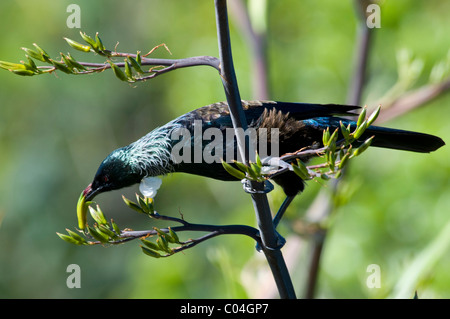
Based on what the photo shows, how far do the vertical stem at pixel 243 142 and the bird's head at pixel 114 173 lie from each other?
0.60 metres

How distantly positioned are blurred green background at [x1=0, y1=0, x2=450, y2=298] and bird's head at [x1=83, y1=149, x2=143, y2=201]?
561mm

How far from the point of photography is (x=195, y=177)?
6258mm

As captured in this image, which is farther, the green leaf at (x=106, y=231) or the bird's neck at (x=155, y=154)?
the bird's neck at (x=155, y=154)

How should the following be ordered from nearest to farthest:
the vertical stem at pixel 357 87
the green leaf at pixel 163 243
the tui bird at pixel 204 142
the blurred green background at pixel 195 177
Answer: the green leaf at pixel 163 243 < the tui bird at pixel 204 142 < the vertical stem at pixel 357 87 < the blurred green background at pixel 195 177

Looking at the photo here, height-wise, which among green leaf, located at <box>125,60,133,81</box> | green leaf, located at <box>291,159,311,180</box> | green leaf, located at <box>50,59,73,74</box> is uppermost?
green leaf, located at <box>50,59,73,74</box>

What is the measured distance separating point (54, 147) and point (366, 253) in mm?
4772

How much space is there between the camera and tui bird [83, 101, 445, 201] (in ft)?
5.54

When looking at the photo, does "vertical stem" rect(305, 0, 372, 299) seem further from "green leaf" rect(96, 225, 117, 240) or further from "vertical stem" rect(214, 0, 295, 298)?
"green leaf" rect(96, 225, 117, 240)

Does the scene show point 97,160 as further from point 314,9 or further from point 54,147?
point 314,9

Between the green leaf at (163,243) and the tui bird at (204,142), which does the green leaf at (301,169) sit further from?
the tui bird at (204,142)

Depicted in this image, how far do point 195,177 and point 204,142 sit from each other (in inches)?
180

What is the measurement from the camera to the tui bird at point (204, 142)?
66.5 inches

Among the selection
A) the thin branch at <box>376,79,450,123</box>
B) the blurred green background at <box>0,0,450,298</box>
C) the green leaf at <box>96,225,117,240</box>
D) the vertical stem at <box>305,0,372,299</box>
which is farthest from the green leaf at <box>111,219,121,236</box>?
the thin branch at <box>376,79,450,123</box>

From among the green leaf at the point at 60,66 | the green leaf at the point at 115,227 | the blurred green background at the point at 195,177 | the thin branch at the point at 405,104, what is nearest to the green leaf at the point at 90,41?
the green leaf at the point at 60,66
